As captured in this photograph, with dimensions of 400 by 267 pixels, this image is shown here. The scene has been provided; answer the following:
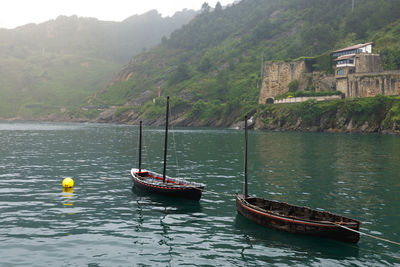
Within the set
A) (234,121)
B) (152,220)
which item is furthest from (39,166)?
(234,121)

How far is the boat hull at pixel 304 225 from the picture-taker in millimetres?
20031

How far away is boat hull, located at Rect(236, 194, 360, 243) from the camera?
20.0 m

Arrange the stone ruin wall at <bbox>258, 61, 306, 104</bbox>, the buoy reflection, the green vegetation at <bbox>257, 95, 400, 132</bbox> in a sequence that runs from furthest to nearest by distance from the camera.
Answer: the stone ruin wall at <bbox>258, 61, 306, 104</bbox> → the green vegetation at <bbox>257, 95, 400, 132</bbox> → the buoy reflection

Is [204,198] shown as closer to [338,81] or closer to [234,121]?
[338,81]

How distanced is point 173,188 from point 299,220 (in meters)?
12.4

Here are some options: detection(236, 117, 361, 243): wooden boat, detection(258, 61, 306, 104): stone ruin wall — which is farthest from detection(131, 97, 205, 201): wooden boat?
detection(258, 61, 306, 104): stone ruin wall

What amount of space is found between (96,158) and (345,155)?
42246 millimetres

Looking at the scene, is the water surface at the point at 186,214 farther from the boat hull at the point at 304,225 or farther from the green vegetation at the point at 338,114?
the green vegetation at the point at 338,114

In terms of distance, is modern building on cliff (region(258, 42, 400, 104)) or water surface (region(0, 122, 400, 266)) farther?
modern building on cliff (region(258, 42, 400, 104))

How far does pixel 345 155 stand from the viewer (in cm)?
5862

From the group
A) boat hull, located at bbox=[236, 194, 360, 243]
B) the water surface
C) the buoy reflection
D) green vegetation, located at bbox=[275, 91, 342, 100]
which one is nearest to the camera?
the water surface

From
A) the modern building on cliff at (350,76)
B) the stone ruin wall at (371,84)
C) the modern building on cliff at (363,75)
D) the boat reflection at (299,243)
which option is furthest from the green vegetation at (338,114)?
the boat reflection at (299,243)

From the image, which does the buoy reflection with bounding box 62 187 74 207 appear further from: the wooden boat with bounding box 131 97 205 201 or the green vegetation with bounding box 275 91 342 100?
the green vegetation with bounding box 275 91 342 100

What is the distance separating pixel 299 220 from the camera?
21.2 m
